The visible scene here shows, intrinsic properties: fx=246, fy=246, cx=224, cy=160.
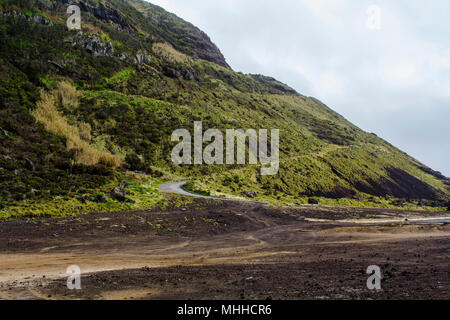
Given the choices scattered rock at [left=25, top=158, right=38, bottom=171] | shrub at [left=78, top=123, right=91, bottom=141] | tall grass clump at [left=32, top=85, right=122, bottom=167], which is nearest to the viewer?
scattered rock at [left=25, top=158, right=38, bottom=171]

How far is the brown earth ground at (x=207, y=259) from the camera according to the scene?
821cm

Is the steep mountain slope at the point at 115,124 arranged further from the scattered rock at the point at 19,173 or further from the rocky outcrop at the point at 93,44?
the rocky outcrop at the point at 93,44

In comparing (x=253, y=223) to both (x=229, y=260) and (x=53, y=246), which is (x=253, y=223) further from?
(x=53, y=246)

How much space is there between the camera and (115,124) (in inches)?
1823

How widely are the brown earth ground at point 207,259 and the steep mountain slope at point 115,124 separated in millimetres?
5639

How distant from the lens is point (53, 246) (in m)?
13.6

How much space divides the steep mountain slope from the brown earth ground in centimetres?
564

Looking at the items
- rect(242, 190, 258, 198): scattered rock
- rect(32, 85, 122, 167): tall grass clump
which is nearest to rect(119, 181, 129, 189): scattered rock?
rect(32, 85, 122, 167): tall grass clump

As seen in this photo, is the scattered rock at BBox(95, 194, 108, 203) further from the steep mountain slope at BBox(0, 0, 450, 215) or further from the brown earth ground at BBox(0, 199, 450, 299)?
the brown earth ground at BBox(0, 199, 450, 299)

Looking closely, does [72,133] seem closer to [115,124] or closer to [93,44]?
[115,124]

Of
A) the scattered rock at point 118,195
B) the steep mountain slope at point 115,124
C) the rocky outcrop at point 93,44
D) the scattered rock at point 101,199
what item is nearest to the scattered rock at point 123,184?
the steep mountain slope at point 115,124

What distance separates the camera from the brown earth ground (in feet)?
26.9
